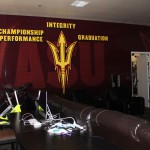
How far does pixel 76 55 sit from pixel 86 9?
150 centimetres

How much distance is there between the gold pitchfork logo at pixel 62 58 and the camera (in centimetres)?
663

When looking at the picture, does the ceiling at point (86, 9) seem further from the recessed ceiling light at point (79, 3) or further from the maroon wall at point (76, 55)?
the maroon wall at point (76, 55)

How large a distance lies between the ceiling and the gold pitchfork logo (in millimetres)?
747

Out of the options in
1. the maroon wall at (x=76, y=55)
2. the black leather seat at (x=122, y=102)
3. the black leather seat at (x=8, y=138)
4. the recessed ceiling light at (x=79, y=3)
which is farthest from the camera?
the black leather seat at (x=122, y=102)

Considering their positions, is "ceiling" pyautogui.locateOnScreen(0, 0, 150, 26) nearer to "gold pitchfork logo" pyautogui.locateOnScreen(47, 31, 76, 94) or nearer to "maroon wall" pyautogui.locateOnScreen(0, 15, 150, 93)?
"maroon wall" pyautogui.locateOnScreen(0, 15, 150, 93)

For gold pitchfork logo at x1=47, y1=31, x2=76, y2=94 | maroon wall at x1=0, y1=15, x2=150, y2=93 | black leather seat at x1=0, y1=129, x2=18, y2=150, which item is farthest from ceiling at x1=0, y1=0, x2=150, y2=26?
black leather seat at x1=0, y1=129, x2=18, y2=150

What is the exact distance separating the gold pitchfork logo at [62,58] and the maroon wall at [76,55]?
0.10m

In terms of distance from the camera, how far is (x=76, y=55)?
22.7ft

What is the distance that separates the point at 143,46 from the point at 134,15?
158 centimetres

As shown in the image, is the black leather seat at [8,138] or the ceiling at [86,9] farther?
the ceiling at [86,9]

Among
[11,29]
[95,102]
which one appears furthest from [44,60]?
[95,102]

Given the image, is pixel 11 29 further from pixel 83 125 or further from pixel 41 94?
pixel 83 125

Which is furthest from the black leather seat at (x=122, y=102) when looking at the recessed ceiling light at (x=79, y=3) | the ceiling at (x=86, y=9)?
the recessed ceiling light at (x=79, y=3)

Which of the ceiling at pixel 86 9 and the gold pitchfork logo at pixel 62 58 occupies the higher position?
the ceiling at pixel 86 9
